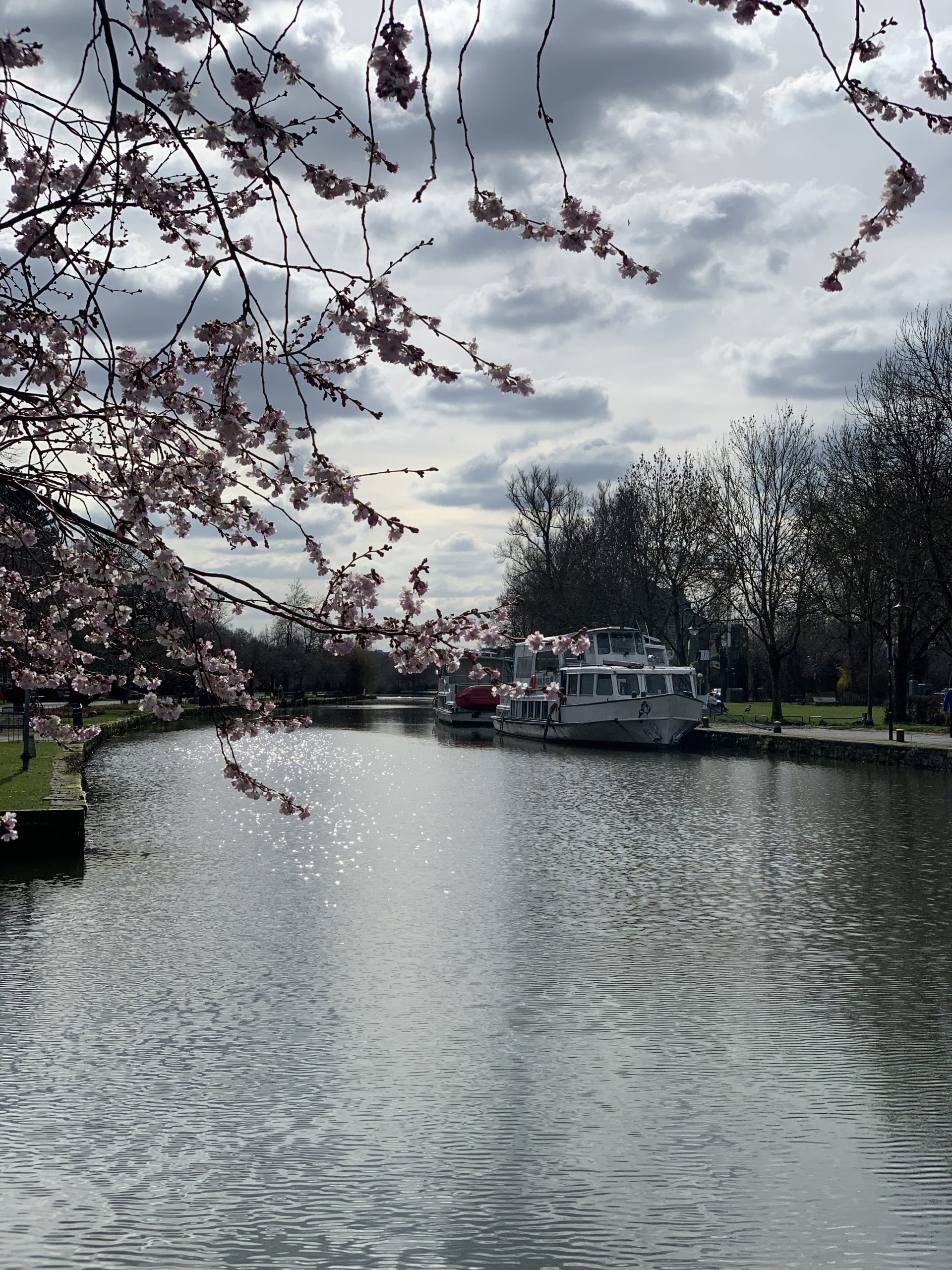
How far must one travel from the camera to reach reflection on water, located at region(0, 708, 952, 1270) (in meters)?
6.73

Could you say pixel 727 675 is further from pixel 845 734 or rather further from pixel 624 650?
pixel 845 734

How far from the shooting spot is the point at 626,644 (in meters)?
49.7

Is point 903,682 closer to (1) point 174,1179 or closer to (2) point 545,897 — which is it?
(2) point 545,897

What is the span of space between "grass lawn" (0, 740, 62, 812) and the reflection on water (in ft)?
4.67

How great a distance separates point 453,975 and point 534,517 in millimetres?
60559

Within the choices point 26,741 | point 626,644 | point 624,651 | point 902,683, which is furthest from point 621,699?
point 26,741

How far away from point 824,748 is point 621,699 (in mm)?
9678

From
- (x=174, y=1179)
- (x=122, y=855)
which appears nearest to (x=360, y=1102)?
(x=174, y=1179)

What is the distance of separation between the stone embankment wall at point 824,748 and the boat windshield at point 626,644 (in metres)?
4.49

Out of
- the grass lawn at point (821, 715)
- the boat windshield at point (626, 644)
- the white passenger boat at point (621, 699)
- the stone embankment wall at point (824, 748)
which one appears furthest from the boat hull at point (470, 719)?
the stone embankment wall at point (824, 748)

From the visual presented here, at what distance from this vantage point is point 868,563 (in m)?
45.1

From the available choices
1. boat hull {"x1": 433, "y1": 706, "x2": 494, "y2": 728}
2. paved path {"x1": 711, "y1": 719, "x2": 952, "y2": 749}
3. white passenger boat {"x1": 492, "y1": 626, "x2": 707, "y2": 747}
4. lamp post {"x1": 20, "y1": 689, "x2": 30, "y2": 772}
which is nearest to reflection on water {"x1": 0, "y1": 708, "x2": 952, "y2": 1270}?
lamp post {"x1": 20, "y1": 689, "x2": 30, "y2": 772}

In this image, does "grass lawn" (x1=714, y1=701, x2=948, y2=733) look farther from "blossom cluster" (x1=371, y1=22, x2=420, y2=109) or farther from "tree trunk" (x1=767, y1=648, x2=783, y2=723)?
"blossom cluster" (x1=371, y1=22, x2=420, y2=109)

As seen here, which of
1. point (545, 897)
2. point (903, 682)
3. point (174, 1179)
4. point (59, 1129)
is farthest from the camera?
point (903, 682)
